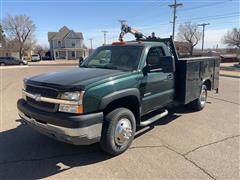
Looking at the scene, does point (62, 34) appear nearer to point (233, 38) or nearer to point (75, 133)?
point (233, 38)

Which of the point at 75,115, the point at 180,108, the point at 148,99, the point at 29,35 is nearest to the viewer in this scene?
the point at 75,115

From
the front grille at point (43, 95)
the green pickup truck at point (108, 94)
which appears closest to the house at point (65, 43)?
the green pickup truck at point (108, 94)

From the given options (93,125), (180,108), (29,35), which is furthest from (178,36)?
(93,125)

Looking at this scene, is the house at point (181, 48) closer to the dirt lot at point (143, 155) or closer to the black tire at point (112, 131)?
the dirt lot at point (143, 155)

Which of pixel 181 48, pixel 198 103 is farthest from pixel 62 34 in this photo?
pixel 198 103

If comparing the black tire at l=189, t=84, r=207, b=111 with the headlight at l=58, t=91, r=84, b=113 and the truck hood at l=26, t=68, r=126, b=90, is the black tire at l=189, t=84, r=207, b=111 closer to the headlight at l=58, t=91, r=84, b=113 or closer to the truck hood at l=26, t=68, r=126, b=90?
the truck hood at l=26, t=68, r=126, b=90

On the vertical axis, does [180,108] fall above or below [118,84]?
below

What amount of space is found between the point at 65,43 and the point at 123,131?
62.3m

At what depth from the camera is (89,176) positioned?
3.03m

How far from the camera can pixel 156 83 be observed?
4.29 m

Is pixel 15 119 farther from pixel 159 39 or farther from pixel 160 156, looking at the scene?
pixel 159 39

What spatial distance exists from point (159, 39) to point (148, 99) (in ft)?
6.61

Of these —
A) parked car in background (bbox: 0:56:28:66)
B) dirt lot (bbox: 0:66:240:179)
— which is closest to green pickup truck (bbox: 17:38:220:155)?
dirt lot (bbox: 0:66:240:179)

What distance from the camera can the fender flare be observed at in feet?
10.3
